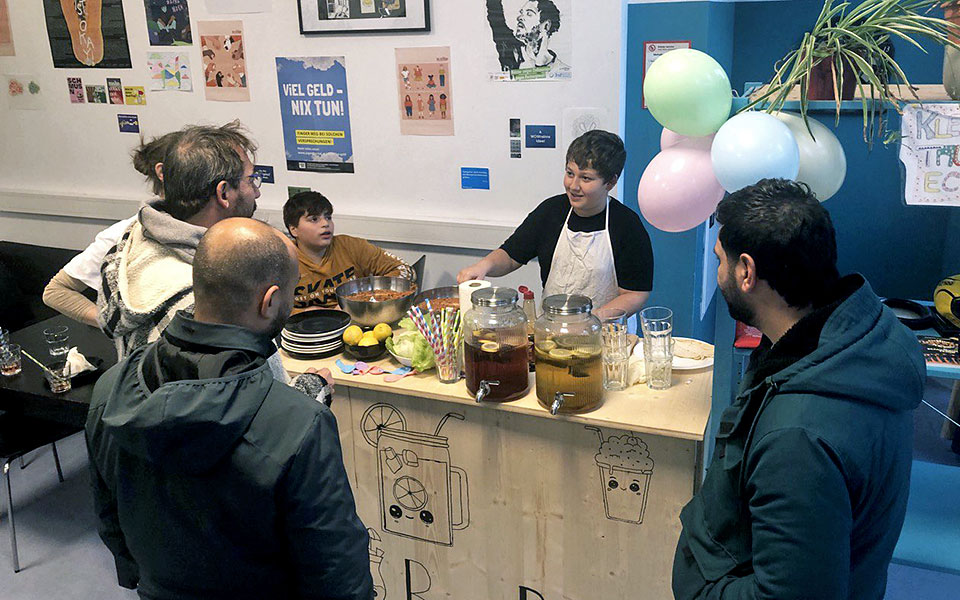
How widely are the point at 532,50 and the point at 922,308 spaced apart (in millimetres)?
2159

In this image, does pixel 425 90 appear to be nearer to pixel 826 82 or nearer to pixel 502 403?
pixel 502 403

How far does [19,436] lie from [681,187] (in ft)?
9.37

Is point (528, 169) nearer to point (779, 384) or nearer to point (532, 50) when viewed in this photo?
point (532, 50)

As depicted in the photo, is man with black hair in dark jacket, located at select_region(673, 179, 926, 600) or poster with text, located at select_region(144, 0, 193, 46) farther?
poster with text, located at select_region(144, 0, 193, 46)

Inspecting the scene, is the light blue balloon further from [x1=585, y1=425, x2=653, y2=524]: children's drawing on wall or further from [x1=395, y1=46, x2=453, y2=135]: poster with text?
[x1=395, y1=46, x2=453, y2=135]: poster with text

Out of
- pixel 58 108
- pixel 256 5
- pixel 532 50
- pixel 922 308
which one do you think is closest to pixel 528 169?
pixel 532 50

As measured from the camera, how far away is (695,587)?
1.67m

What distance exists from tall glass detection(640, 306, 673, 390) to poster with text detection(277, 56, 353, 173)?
251 cm

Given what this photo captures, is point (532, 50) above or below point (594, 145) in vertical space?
above

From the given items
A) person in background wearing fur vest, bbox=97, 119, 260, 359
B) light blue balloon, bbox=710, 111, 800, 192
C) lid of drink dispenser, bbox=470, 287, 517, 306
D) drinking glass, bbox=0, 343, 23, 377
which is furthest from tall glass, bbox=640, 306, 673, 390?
drinking glass, bbox=0, 343, 23, 377

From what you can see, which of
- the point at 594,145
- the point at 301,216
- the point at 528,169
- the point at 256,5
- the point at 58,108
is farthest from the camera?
the point at 58,108

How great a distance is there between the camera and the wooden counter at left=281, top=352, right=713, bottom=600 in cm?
222

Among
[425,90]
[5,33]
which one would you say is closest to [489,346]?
[425,90]

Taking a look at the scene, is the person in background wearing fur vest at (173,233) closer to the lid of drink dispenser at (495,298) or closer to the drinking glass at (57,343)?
→ the lid of drink dispenser at (495,298)
